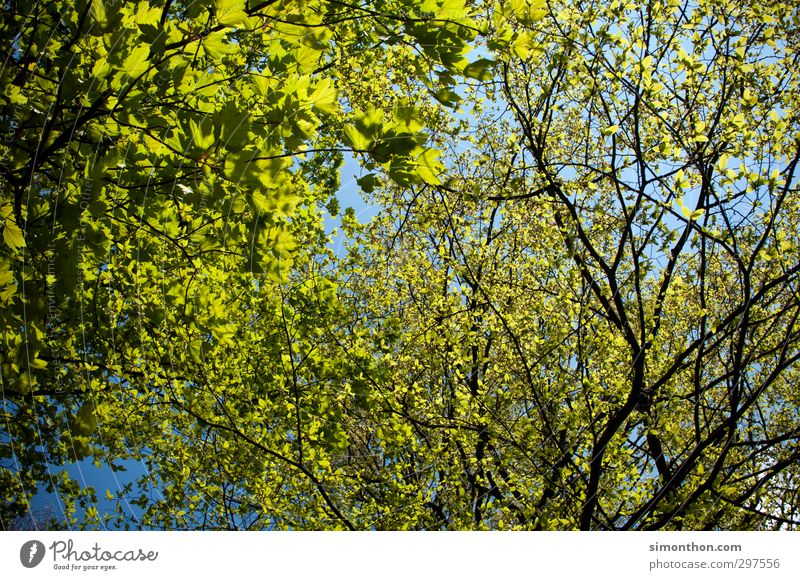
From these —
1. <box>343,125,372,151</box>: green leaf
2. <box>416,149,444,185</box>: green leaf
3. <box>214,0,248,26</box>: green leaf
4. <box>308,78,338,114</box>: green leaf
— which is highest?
<box>214,0,248,26</box>: green leaf

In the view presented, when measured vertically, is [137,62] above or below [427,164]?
above

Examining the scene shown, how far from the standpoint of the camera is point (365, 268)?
8867mm

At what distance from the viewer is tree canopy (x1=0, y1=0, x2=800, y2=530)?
2820 millimetres

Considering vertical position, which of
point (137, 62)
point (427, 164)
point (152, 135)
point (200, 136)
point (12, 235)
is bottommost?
point (12, 235)

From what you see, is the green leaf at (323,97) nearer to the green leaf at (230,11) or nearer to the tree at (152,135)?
the tree at (152,135)

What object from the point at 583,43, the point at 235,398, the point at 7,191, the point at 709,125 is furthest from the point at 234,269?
the point at 709,125

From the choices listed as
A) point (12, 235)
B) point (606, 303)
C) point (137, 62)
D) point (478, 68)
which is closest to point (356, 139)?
point (478, 68)

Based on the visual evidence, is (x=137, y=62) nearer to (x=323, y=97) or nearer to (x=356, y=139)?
(x=323, y=97)

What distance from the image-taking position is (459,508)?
6.52 m

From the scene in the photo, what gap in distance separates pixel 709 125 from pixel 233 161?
4.93 meters

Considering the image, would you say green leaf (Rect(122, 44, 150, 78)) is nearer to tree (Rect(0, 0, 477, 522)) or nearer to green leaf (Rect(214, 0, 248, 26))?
tree (Rect(0, 0, 477, 522))

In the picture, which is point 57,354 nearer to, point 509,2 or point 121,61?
point 121,61

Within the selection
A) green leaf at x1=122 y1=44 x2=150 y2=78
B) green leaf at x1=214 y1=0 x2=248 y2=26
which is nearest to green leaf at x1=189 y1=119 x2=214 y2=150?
green leaf at x1=122 y1=44 x2=150 y2=78

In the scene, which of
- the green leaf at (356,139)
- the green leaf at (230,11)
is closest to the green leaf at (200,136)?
the green leaf at (230,11)
